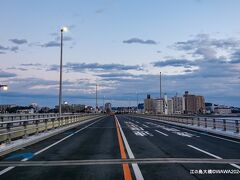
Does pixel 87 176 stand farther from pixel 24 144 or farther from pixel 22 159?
pixel 24 144

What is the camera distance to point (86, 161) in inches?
509

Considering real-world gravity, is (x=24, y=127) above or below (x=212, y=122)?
above

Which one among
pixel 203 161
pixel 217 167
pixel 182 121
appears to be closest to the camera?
pixel 217 167

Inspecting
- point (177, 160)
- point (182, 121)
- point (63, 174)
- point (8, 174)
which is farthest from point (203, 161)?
point (182, 121)

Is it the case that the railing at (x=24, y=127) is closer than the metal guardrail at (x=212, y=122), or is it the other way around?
the railing at (x=24, y=127)

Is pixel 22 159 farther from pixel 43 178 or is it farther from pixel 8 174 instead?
pixel 43 178

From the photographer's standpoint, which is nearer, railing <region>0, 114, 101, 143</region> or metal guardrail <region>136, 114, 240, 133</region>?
railing <region>0, 114, 101, 143</region>

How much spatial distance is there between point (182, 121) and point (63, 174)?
124ft

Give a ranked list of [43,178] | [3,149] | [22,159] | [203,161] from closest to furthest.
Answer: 1. [43,178]
2. [203,161]
3. [22,159]
4. [3,149]

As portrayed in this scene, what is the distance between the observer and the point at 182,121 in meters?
46.9

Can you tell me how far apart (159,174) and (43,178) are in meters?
3.19

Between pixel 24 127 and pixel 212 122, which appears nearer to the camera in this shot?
pixel 24 127

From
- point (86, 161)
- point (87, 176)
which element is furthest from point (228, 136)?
point (87, 176)

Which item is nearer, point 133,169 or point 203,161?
point 133,169
